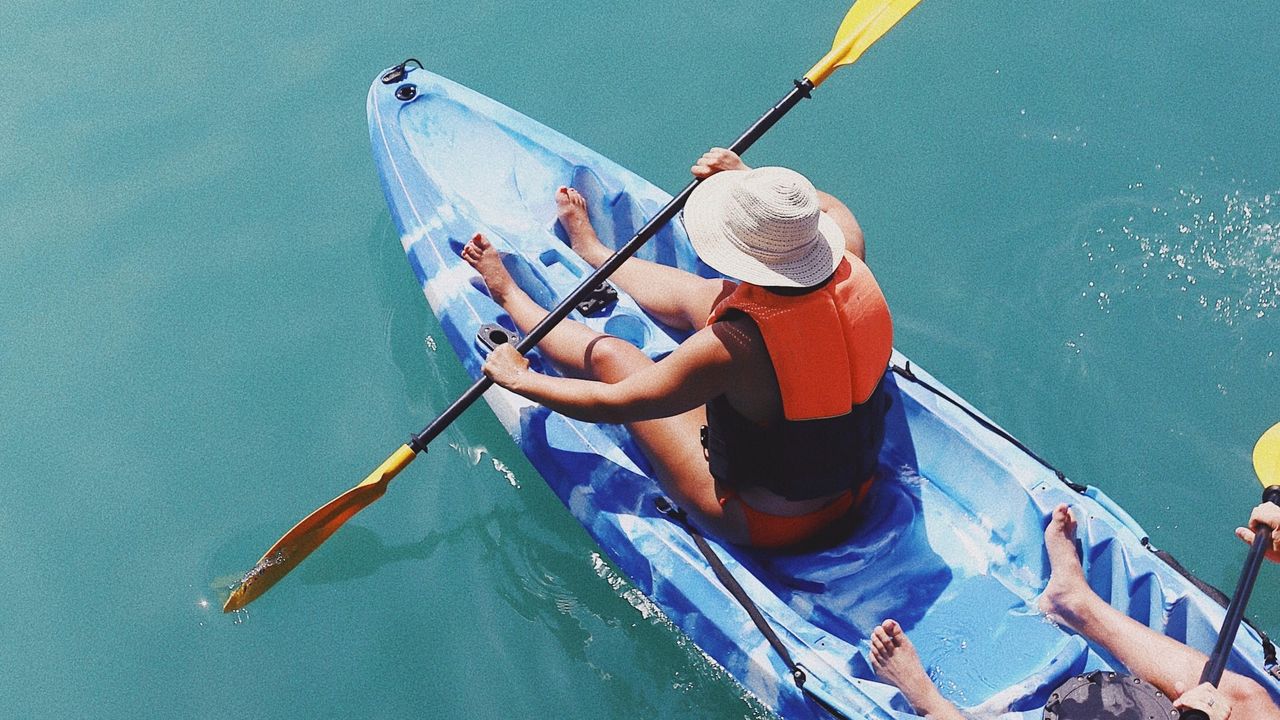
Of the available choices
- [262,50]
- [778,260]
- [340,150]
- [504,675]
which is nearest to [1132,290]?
[778,260]

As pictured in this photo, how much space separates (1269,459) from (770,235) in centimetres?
148

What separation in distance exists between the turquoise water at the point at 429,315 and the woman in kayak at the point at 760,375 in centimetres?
66

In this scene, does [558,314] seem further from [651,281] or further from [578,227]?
[578,227]

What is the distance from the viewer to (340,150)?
17.5ft

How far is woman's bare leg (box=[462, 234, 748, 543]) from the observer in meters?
3.39

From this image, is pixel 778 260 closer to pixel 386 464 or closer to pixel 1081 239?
pixel 386 464

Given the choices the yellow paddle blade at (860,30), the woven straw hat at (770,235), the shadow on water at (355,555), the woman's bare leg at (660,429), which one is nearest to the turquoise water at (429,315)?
the shadow on water at (355,555)

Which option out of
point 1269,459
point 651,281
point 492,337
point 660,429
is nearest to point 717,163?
point 651,281

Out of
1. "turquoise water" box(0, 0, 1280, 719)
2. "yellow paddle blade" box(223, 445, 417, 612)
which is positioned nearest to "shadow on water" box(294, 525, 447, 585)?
"turquoise water" box(0, 0, 1280, 719)

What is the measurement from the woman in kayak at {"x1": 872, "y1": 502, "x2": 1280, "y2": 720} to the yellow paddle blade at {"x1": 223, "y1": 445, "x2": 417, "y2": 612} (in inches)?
60.6

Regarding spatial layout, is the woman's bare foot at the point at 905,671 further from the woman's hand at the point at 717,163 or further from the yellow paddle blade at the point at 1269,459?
the woman's hand at the point at 717,163

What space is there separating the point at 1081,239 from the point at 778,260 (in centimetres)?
244

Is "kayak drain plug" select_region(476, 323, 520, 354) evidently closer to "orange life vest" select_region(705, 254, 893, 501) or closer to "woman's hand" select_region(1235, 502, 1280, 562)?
"orange life vest" select_region(705, 254, 893, 501)

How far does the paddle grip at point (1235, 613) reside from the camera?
9.14 ft
